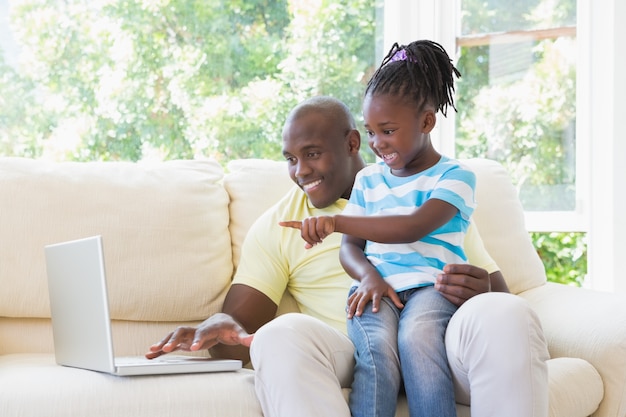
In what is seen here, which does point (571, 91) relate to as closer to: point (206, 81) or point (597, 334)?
point (206, 81)

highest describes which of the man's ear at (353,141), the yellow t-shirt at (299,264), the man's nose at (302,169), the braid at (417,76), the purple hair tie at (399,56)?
the purple hair tie at (399,56)

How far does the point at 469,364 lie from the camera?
1476mm

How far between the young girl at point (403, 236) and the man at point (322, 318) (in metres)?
0.05

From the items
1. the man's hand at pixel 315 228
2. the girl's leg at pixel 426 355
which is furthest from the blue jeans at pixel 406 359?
the man's hand at pixel 315 228

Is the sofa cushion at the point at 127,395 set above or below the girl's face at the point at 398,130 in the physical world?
below

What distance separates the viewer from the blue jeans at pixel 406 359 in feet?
4.87

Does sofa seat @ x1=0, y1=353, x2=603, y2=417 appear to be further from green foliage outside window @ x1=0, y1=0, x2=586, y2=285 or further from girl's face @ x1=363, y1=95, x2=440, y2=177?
green foliage outside window @ x1=0, y1=0, x2=586, y2=285

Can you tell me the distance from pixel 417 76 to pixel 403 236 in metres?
0.37

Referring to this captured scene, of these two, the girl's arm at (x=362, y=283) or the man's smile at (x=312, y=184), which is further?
the man's smile at (x=312, y=184)

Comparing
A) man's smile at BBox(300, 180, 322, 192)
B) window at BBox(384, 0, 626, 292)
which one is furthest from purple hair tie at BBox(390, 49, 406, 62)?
window at BBox(384, 0, 626, 292)

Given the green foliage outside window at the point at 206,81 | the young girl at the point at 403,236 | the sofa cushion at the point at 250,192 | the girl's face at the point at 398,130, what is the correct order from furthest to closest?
the green foliage outside window at the point at 206,81 → the sofa cushion at the point at 250,192 → the girl's face at the point at 398,130 → the young girl at the point at 403,236

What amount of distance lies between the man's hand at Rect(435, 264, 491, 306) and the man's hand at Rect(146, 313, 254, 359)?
1.26ft

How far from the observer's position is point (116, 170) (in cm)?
213

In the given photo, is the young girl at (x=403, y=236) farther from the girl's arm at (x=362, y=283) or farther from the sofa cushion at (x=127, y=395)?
the sofa cushion at (x=127, y=395)
